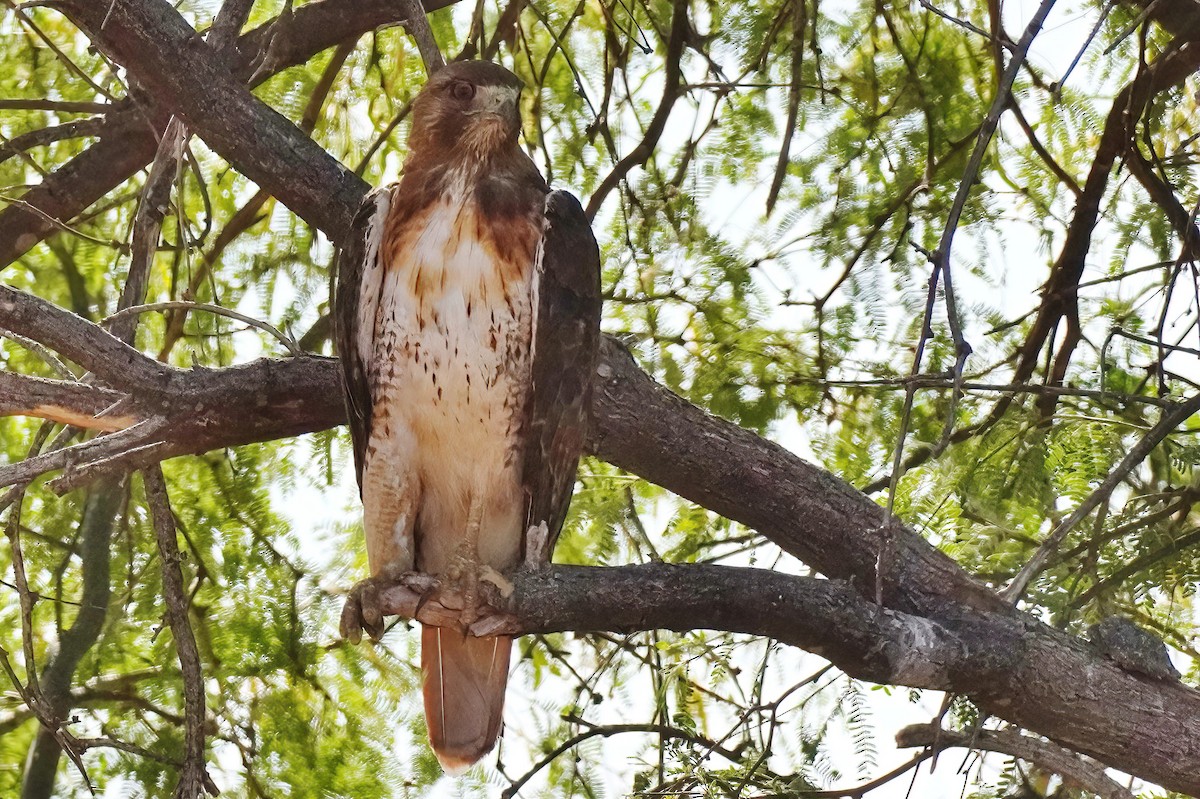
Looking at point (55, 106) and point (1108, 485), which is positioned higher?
point (55, 106)

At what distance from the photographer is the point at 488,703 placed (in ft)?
10.8

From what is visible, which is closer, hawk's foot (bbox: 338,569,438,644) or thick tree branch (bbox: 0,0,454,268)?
hawk's foot (bbox: 338,569,438,644)

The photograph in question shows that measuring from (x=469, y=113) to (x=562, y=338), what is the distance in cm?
70

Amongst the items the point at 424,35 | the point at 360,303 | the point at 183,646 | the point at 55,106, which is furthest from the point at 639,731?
the point at 55,106

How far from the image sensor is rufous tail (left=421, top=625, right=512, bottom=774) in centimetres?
328

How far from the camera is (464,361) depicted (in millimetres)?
2973

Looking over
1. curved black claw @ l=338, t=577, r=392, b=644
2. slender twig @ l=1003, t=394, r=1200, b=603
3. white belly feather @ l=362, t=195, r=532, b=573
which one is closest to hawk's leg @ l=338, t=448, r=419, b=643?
white belly feather @ l=362, t=195, r=532, b=573

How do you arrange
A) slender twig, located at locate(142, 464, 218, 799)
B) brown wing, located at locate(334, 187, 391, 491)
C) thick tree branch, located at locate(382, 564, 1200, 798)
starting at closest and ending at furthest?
1. thick tree branch, located at locate(382, 564, 1200, 798)
2. slender twig, located at locate(142, 464, 218, 799)
3. brown wing, located at locate(334, 187, 391, 491)

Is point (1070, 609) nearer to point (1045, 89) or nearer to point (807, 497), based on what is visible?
point (807, 497)

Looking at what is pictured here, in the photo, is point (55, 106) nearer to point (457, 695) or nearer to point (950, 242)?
point (457, 695)

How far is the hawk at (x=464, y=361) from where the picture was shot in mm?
2984

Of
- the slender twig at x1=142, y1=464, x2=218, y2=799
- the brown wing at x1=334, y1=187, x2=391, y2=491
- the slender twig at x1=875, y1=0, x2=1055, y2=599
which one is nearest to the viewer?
the slender twig at x1=875, y1=0, x2=1055, y2=599

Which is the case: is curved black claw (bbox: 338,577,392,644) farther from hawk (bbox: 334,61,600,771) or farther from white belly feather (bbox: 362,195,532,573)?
white belly feather (bbox: 362,195,532,573)

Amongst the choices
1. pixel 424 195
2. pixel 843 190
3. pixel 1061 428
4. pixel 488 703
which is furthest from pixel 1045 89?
pixel 488 703
